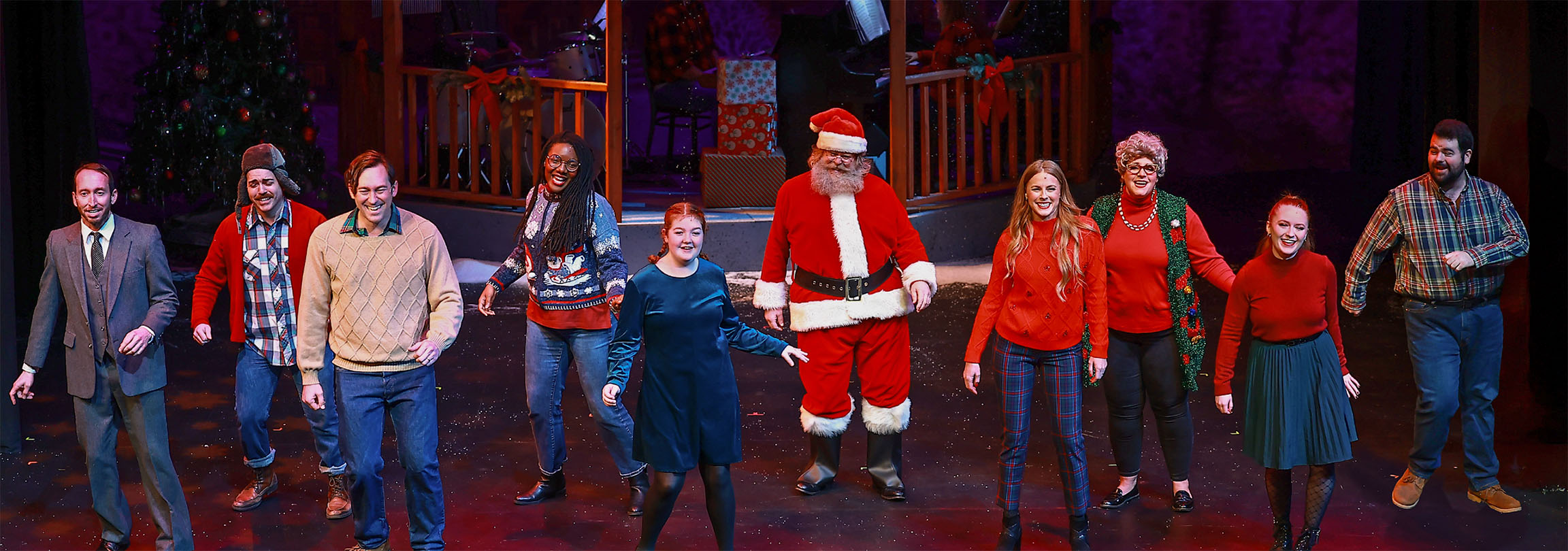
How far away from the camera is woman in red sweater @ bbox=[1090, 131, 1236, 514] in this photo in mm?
4465

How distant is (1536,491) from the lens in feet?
16.3

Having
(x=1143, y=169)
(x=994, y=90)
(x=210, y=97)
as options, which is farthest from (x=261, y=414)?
(x=994, y=90)

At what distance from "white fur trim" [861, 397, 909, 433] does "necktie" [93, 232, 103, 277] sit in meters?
2.62

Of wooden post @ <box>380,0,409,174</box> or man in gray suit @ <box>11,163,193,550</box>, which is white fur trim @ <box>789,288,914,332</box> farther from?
wooden post @ <box>380,0,409,174</box>

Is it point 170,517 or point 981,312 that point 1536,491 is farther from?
point 170,517

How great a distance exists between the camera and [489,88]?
9.78m

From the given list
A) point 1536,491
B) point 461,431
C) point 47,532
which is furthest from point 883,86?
point 47,532

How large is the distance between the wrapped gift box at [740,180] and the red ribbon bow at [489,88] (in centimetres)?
163

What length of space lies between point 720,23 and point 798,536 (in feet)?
29.8

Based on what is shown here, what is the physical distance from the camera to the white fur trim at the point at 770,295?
486 cm

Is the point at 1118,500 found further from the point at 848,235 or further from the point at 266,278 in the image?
the point at 266,278

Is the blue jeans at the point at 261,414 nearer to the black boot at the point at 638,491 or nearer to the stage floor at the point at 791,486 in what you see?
the stage floor at the point at 791,486

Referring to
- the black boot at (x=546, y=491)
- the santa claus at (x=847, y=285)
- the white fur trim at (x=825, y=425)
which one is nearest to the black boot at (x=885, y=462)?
the santa claus at (x=847, y=285)

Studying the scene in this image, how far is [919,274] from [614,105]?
4791mm
